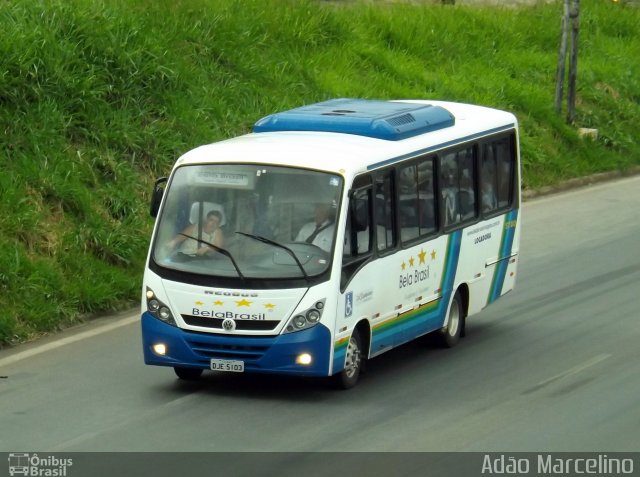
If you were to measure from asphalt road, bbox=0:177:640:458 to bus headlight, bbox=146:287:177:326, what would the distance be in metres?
0.69

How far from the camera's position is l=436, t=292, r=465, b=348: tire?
14.7 m

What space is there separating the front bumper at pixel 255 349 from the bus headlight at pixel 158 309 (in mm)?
53

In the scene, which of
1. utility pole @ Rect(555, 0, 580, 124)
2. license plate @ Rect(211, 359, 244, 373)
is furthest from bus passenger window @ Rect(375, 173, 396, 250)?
utility pole @ Rect(555, 0, 580, 124)

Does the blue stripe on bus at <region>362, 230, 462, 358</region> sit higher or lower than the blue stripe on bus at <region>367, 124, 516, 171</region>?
lower

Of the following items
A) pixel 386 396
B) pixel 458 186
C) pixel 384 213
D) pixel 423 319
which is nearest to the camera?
pixel 386 396

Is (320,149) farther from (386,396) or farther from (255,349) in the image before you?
(386,396)

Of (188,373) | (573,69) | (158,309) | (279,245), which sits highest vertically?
(279,245)

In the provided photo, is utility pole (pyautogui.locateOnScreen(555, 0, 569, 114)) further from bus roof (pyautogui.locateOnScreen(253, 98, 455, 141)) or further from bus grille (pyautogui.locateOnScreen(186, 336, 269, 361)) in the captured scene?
bus grille (pyautogui.locateOnScreen(186, 336, 269, 361))

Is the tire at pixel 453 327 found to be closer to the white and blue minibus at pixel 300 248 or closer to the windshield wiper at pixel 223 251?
the white and blue minibus at pixel 300 248

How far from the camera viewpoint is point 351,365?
41.7 feet

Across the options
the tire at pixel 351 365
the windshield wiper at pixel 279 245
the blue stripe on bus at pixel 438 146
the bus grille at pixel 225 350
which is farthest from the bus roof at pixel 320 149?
the bus grille at pixel 225 350

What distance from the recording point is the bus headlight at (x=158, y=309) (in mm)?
12328

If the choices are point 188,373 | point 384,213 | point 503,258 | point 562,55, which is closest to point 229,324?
point 188,373

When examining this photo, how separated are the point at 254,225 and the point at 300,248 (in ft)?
→ 1.45
